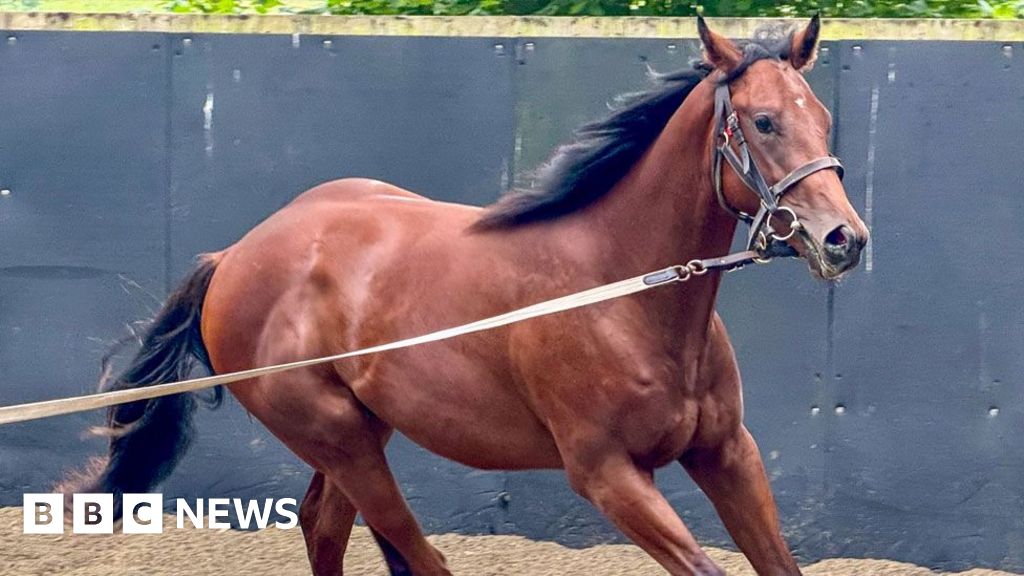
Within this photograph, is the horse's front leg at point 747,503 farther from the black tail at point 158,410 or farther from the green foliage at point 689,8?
the green foliage at point 689,8

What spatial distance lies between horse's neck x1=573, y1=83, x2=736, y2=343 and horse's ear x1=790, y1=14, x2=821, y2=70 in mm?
232

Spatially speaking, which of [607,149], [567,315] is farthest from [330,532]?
[607,149]

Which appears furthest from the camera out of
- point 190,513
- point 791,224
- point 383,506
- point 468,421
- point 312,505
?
point 190,513

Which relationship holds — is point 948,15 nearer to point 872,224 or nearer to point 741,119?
point 872,224

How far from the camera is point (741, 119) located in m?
3.86

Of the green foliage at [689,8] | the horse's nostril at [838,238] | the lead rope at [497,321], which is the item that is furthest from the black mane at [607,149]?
the green foliage at [689,8]

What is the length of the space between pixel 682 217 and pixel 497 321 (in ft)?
1.86

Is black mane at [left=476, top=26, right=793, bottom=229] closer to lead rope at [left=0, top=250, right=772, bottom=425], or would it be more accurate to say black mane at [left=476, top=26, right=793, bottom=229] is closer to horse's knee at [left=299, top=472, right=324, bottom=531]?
lead rope at [left=0, top=250, right=772, bottom=425]

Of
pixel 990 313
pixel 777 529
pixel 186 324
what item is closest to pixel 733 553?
pixel 990 313

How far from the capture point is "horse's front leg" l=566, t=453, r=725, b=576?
12.8 ft

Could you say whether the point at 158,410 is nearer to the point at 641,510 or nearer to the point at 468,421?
the point at 468,421

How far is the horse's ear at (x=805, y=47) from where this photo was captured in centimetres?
394

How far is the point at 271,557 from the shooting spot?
5.85m

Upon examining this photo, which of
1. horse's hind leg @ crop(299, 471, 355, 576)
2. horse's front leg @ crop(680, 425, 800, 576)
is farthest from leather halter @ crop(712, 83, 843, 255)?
horse's hind leg @ crop(299, 471, 355, 576)
